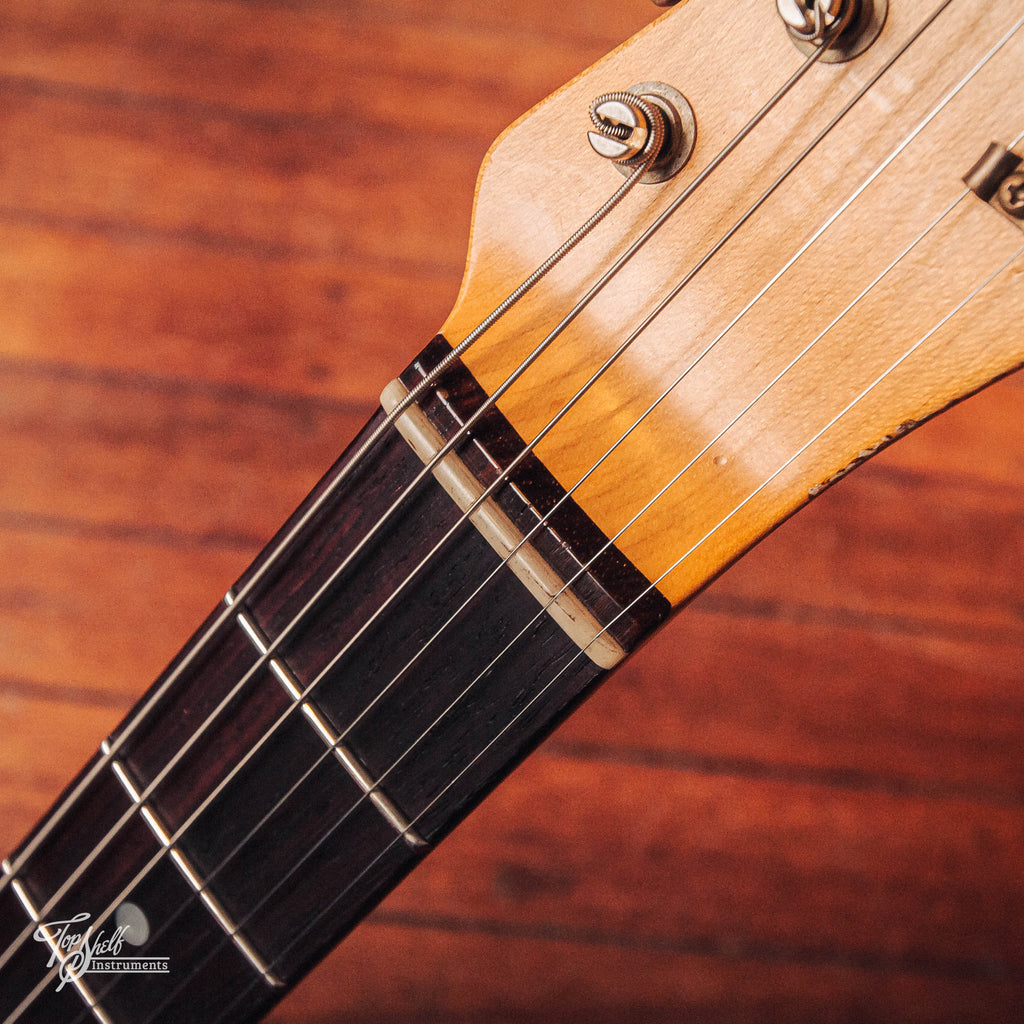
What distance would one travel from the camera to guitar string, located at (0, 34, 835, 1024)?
0.90 feet

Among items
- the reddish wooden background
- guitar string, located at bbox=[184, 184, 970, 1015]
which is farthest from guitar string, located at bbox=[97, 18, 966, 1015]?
the reddish wooden background

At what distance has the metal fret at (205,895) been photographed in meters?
0.42

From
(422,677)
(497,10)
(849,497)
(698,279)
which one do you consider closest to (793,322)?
(698,279)

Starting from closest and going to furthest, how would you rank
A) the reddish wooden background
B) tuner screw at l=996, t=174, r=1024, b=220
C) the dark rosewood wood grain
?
tuner screw at l=996, t=174, r=1024, b=220, the dark rosewood wood grain, the reddish wooden background

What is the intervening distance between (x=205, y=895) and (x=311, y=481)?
41cm

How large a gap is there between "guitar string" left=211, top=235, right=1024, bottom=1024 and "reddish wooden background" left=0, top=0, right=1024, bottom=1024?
1.18 feet

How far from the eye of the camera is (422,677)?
37 centimetres

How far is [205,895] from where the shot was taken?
417 mm

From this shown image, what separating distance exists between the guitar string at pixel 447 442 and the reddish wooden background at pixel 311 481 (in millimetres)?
325

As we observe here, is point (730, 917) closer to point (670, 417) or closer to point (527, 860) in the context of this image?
point (527, 860)

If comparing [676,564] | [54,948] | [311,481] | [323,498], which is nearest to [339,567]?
[323,498]

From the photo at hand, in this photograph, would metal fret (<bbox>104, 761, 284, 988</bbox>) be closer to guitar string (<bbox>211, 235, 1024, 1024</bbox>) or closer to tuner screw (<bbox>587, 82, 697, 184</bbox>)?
guitar string (<bbox>211, 235, 1024, 1024</bbox>)

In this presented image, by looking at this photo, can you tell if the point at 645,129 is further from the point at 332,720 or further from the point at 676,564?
the point at 332,720

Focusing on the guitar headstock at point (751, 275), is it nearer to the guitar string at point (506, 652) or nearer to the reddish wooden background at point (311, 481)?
the guitar string at point (506, 652)
